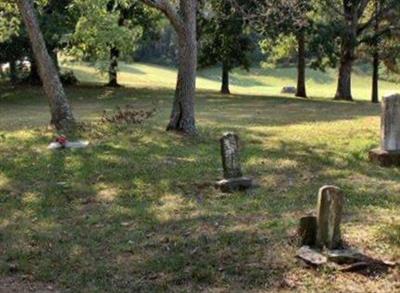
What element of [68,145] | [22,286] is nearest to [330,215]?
[22,286]

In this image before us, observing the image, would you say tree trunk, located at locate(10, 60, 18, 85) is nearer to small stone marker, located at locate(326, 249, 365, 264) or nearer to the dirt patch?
the dirt patch

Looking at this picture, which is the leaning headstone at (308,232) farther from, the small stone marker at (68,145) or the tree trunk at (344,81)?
the tree trunk at (344,81)

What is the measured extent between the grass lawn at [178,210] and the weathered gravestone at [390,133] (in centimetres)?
47

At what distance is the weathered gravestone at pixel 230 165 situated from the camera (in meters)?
11.7

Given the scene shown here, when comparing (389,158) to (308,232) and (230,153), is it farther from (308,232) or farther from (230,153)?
(308,232)

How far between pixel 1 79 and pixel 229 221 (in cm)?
4470

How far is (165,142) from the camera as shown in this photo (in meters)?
16.8

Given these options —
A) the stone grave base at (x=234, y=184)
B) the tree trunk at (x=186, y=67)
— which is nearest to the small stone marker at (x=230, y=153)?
the stone grave base at (x=234, y=184)

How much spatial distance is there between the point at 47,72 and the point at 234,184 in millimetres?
8845

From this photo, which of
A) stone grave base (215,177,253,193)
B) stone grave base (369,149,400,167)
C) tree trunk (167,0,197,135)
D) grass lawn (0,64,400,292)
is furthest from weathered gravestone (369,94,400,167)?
tree trunk (167,0,197,135)

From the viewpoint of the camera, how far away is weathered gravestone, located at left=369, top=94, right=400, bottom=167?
13727 millimetres

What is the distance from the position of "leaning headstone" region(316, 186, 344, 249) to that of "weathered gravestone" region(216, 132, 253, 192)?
3.85 metres

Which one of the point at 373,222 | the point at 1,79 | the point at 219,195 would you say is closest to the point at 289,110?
the point at 219,195

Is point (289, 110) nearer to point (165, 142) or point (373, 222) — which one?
point (165, 142)
